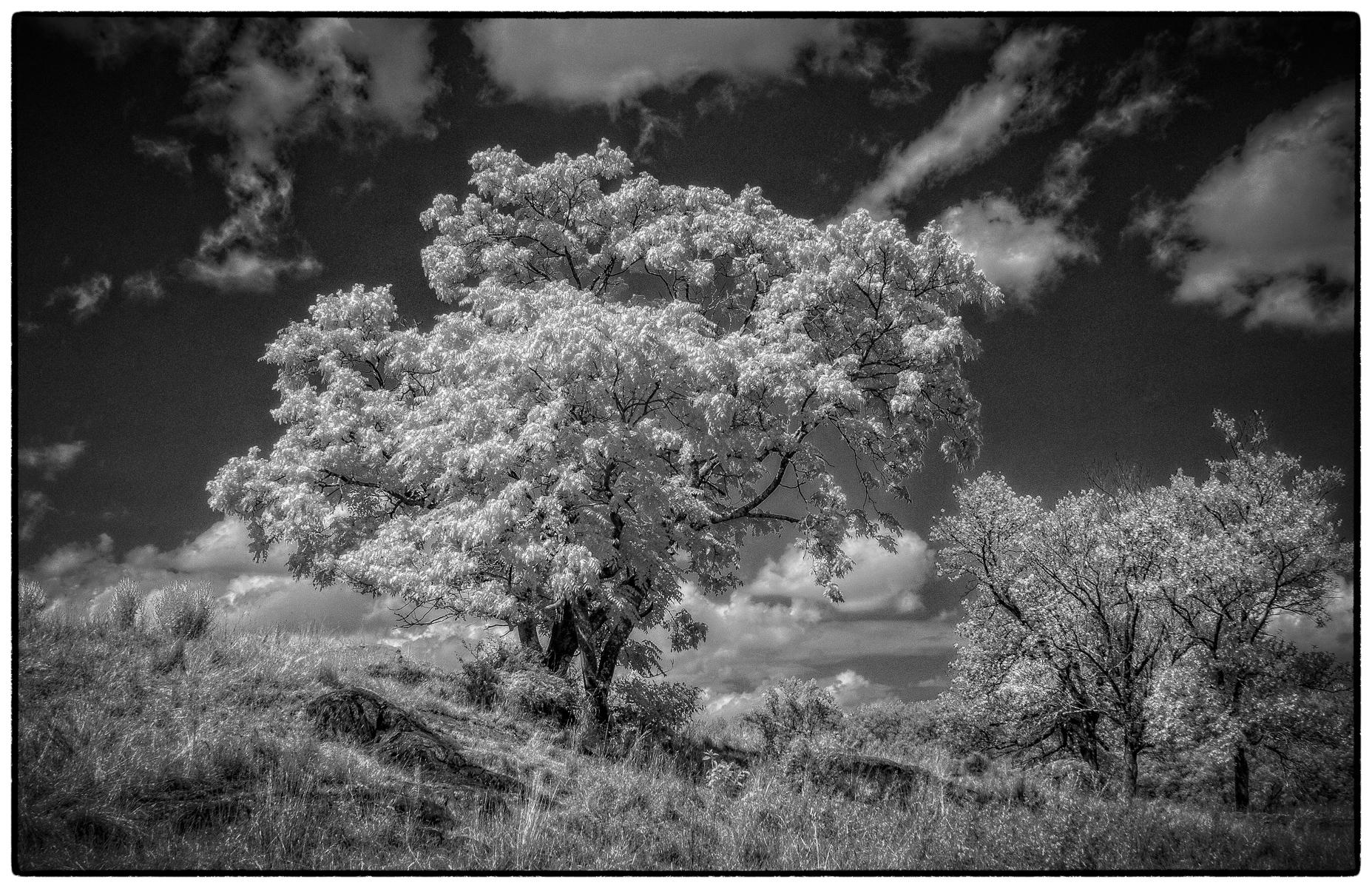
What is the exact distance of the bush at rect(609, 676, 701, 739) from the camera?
10.6 m

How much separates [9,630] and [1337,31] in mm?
13087

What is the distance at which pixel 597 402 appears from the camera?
374 inches

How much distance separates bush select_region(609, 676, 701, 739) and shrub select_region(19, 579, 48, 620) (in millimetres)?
7034

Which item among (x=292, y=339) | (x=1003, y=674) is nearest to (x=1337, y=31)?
(x=1003, y=674)

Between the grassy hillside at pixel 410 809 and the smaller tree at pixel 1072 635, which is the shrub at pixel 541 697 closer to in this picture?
the grassy hillside at pixel 410 809

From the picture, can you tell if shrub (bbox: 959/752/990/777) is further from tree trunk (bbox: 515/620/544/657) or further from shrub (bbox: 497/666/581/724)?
tree trunk (bbox: 515/620/544/657)


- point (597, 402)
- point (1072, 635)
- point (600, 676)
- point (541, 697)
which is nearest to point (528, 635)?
point (600, 676)

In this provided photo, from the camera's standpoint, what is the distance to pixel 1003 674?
14.5m

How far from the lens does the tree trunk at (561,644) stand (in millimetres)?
11984

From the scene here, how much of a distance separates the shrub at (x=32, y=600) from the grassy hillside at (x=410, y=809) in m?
0.16

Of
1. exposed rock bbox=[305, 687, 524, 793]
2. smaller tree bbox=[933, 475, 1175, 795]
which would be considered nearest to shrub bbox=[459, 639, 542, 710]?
exposed rock bbox=[305, 687, 524, 793]

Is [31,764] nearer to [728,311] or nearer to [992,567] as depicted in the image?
[728,311]

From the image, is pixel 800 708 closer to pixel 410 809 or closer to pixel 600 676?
pixel 600 676

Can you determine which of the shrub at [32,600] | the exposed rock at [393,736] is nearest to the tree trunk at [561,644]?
the exposed rock at [393,736]
